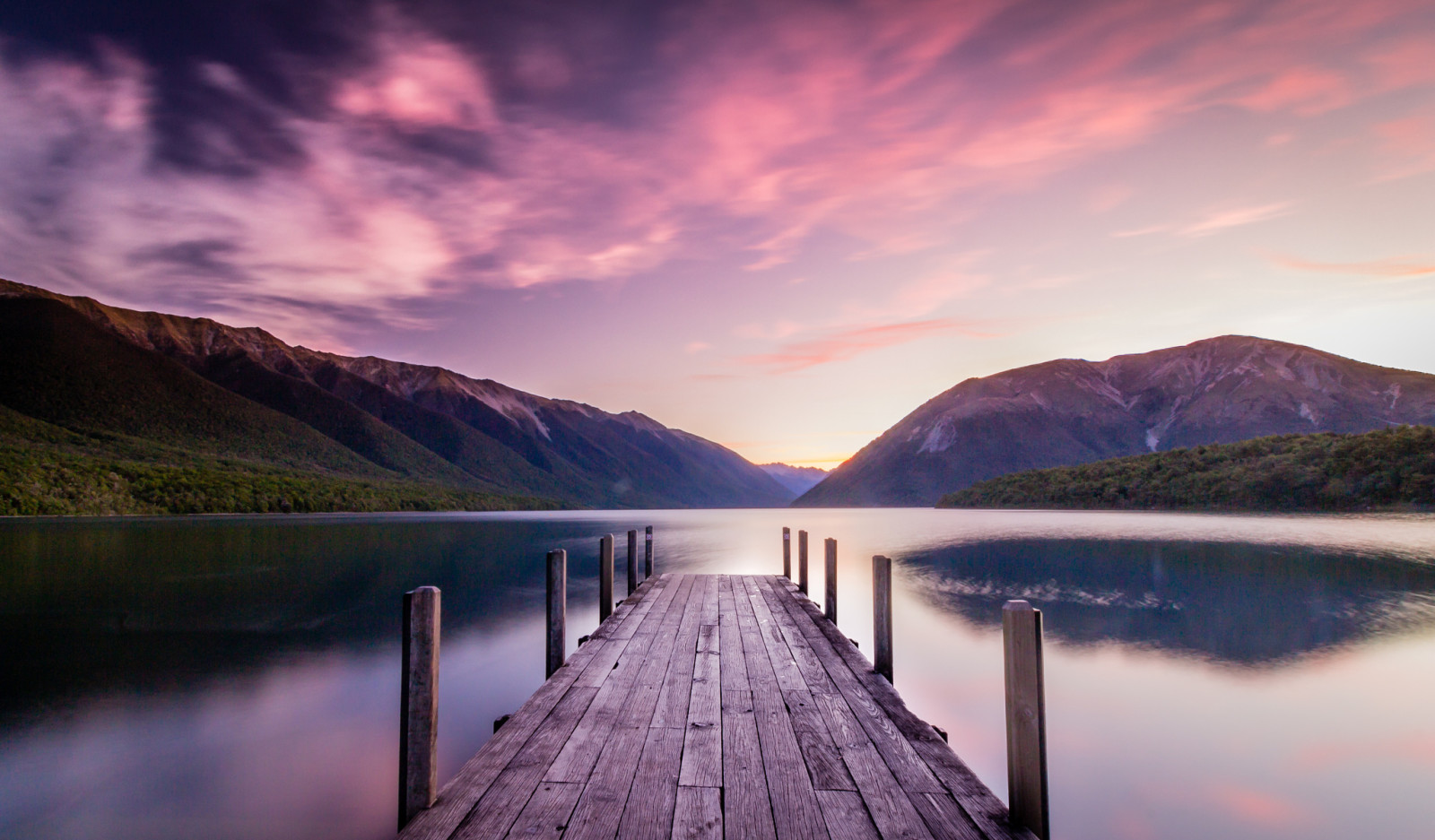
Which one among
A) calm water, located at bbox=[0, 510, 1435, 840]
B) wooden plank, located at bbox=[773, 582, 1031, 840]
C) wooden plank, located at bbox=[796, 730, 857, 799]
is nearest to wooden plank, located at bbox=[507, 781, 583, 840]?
wooden plank, located at bbox=[796, 730, 857, 799]

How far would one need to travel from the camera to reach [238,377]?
190 metres

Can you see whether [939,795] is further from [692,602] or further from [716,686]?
[692,602]

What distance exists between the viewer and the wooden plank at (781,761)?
11.3 feet

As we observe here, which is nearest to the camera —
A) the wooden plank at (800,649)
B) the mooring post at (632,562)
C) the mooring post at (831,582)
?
the wooden plank at (800,649)

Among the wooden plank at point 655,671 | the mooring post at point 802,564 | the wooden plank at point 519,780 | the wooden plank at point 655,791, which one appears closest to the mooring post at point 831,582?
the wooden plank at point 655,671

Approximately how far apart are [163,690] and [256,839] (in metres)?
6.06

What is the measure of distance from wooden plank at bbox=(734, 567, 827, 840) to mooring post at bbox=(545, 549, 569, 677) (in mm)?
2112

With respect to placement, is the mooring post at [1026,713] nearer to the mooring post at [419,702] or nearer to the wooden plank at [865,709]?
the wooden plank at [865,709]

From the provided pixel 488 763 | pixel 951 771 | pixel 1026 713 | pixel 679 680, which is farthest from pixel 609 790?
pixel 679 680

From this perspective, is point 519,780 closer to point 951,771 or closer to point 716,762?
point 716,762

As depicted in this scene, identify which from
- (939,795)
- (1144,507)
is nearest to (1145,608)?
(939,795)

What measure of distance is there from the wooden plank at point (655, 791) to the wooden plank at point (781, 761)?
531 millimetres

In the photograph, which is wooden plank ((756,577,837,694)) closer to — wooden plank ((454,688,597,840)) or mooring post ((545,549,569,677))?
wooden plank ((454,688,597,840))

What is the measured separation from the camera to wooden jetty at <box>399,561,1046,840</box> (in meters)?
3.44
